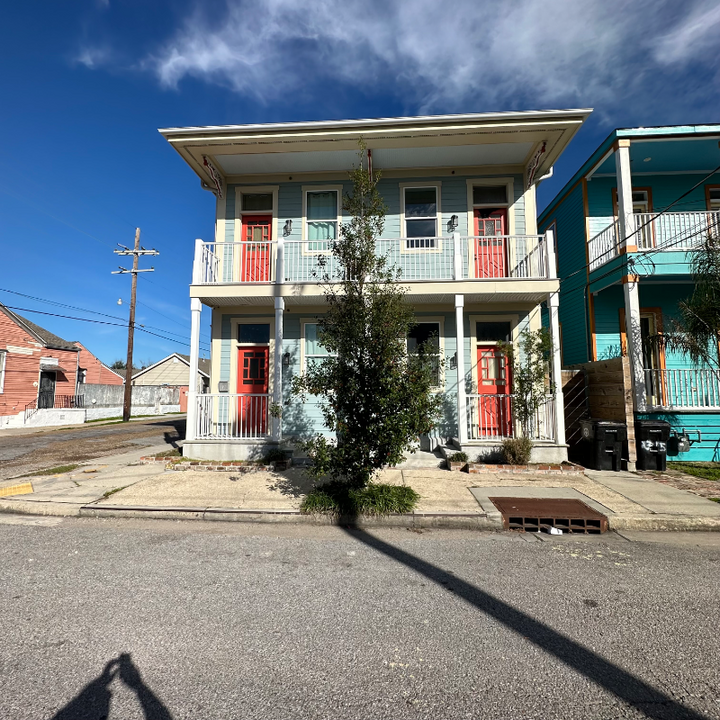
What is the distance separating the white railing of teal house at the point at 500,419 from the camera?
8305mm

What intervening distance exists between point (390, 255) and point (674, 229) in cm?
715

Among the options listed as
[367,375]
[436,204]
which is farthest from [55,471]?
[436,204]

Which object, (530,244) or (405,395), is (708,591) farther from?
(530,244)

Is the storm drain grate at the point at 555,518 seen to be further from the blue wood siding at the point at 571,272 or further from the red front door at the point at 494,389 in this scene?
the blue wood siding at the point at 571,272

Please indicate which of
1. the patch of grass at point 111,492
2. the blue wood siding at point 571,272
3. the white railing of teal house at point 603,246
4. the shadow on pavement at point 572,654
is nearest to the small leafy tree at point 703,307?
the white railing of teal house at point 603,246

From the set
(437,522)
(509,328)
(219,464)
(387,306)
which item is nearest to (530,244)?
(509,328)

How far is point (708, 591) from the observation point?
10.9 ft

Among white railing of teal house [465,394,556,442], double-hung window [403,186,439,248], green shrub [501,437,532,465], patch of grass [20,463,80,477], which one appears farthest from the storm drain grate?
patch of grass [20,463,80,477]

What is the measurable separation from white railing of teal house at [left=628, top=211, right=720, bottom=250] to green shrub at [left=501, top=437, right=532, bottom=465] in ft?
18.9

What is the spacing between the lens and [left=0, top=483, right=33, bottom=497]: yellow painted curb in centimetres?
608

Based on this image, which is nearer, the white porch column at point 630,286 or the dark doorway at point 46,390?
the white porch column at point 630,286

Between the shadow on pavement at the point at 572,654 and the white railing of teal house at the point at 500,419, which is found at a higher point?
the white railing of teal house at the point at 500,419

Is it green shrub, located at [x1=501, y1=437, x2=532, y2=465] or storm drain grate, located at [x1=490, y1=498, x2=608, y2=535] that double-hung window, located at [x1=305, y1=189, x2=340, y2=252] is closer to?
green shrub, located at [x1=501, y1=437, x2=532, y2=465]

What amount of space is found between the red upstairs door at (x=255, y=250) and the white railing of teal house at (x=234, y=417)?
3.04m
